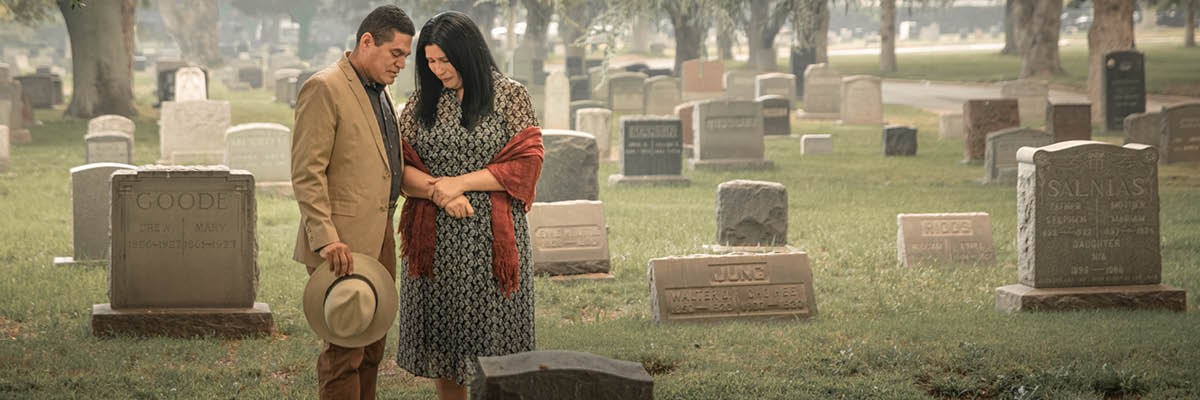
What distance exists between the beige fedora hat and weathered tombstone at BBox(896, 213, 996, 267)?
6672 mm

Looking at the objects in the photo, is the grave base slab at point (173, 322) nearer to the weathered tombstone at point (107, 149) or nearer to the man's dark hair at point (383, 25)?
the man's dark hair at point (383, 25)

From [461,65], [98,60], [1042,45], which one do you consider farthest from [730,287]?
[1042,45]

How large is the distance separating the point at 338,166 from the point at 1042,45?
36.7 metres

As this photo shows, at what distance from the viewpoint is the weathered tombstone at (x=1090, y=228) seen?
27.5 feet

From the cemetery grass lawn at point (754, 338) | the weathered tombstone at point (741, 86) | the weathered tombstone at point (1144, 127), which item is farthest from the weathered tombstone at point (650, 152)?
the weathered tombstone at point (741, 86)

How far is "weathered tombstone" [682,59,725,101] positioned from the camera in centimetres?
3656

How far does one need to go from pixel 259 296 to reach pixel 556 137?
505 centimetres

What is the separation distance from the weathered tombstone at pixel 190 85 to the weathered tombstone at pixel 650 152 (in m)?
10.4

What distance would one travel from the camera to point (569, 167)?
13703 mm

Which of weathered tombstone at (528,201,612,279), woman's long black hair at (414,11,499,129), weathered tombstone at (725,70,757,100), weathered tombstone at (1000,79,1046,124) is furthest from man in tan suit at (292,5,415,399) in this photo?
weathered tombstone at (725,70,757,100)

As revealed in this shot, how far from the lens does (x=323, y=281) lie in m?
4.79

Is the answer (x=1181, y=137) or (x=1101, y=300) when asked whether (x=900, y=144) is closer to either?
(x=1181, y=137)

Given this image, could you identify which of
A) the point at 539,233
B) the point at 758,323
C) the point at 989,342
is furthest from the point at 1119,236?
the point at 539,233

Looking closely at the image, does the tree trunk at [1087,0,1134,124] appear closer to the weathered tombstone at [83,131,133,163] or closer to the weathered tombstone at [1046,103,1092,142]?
the weathered tombstone at [1046,103,1092,142]
